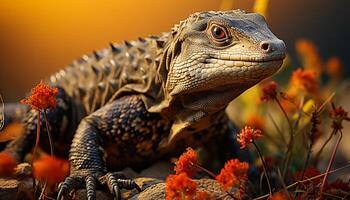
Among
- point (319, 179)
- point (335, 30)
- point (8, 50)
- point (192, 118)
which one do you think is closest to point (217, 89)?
point (192, 118)

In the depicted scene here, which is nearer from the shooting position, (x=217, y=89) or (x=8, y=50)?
(x=217, y=89)

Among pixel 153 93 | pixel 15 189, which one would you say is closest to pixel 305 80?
pixel 153 93

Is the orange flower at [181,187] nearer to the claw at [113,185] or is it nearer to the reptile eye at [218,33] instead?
the claw at [113,185]

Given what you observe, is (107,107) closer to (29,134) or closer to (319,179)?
(29,134)

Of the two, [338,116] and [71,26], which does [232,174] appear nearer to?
[338,116]

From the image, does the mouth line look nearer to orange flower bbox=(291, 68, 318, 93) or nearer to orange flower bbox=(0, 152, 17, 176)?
orange flower bbox=(291, 68, 318, 93)

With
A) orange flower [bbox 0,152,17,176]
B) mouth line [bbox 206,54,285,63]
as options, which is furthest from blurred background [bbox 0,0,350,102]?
orange flower [bbox 0,152,17,176]

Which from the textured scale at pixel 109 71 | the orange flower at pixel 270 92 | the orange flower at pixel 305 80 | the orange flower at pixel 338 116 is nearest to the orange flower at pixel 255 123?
the orange flower at pixel 270 92
